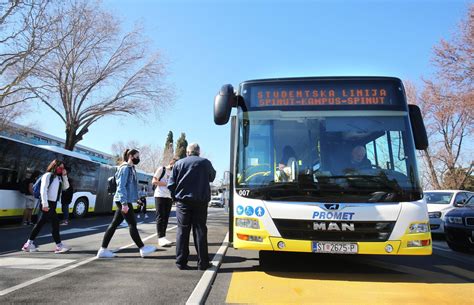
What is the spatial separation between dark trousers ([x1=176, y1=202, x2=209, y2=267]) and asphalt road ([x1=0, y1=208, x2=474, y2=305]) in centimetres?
21

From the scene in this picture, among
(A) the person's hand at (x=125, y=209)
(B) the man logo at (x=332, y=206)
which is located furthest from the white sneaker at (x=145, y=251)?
(B) the man logo at (x=332, y=206)

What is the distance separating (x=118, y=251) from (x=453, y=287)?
17.8 ft

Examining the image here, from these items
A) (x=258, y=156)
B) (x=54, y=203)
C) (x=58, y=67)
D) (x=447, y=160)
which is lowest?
(x=54, y=203)

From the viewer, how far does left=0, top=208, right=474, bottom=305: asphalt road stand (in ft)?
13.3

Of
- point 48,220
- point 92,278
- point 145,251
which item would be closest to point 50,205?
point 48,220

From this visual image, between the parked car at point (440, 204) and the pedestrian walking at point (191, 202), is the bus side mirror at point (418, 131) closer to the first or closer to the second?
the pedestrian walking at point (191, 202)

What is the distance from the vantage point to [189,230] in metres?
5.37

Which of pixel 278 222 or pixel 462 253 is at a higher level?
pixel 278 222

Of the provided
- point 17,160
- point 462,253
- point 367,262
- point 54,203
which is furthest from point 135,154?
point 17,160

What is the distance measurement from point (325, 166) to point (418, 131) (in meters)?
1.58

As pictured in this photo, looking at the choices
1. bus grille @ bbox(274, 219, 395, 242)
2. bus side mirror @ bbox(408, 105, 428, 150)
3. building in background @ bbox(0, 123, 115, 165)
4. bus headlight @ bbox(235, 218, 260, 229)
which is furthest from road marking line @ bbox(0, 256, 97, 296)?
building in background @ bbox(0, 123, 115, 165)

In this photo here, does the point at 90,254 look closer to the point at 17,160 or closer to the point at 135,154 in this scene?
the point at 135,154

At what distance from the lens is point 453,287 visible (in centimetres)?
478

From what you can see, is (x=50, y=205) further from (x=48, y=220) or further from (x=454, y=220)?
(x=454, y=220)
